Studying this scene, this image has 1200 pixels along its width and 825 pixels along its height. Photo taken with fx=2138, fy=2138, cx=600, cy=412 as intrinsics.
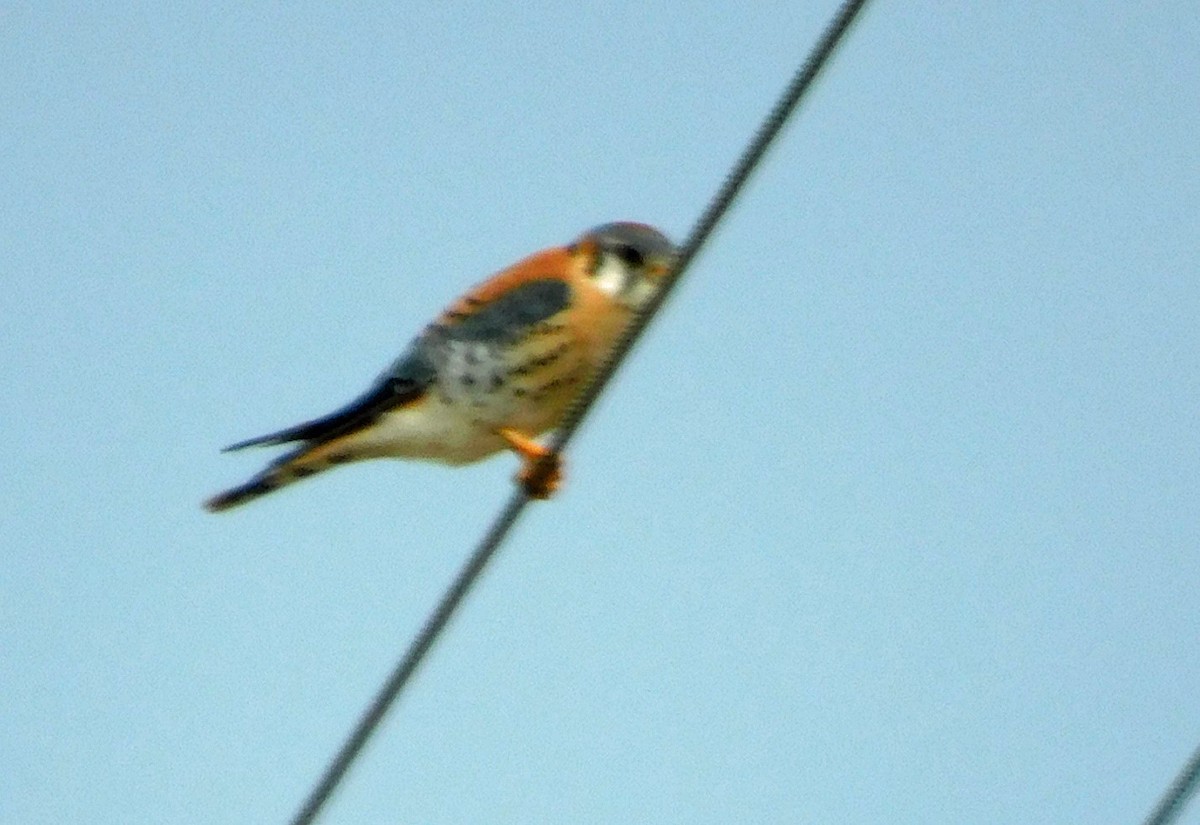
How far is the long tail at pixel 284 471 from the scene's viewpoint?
649cm

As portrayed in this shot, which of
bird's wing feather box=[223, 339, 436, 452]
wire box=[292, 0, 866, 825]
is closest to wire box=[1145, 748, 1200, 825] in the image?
wire box=[292, 0, 866, 825]

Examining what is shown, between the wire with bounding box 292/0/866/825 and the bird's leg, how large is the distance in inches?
48.7

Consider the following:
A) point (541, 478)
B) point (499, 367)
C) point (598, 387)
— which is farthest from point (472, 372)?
point (598, 387)

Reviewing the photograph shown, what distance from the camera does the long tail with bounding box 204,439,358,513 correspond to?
21.3 feet

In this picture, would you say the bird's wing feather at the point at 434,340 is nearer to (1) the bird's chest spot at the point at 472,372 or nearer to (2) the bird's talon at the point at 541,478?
(1) the bird's chest spot at the point at 472,372

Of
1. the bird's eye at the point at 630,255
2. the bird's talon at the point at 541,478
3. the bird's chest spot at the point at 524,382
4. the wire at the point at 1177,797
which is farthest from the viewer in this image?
the bird's eye at the point at 630,255

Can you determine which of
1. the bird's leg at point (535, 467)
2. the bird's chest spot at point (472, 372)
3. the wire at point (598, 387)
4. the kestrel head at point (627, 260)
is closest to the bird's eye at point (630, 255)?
the kestrel head at point (627, 260)

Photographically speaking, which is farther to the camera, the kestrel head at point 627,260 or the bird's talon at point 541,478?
the kestrel head at point 627,260

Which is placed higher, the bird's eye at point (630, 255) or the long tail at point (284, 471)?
the bird's eye at point (630, 255)

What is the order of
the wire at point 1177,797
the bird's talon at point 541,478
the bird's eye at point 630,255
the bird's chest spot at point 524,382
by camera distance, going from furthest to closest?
the bird's eye at point 630,255 → the bird's chest spot at point 524,382 → the bird's talon at point 541,478 → the wire at point 1177,797

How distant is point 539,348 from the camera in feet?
20.5

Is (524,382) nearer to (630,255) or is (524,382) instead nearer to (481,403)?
(481,403)

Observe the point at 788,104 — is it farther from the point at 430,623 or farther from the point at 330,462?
the point at 330,462

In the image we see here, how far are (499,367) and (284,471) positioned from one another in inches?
30.8
